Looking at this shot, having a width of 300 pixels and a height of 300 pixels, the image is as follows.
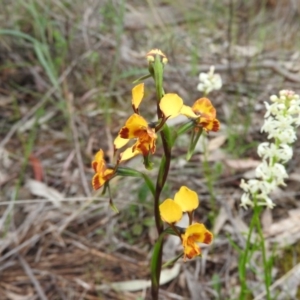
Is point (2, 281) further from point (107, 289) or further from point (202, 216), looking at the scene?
point (202, 216)

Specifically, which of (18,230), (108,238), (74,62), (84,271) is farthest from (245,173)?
(74,62)

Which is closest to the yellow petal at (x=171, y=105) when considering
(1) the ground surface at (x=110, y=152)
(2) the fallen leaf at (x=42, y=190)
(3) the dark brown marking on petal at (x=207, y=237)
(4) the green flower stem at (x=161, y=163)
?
(4) the green flower stem at (x=161, y=163)

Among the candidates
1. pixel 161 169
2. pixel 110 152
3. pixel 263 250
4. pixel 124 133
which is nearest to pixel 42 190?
pixel 110 152

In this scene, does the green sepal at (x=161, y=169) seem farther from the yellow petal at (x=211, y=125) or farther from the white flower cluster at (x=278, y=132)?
the white flower cluster at (x=278, y=132)

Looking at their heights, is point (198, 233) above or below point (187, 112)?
below

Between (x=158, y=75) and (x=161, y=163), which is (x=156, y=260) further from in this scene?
(x=158, y=75)

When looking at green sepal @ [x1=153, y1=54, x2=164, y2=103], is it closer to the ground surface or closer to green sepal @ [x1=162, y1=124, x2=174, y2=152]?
green sepal @ [x1=162, y1=124, x2=174, y2=152]
